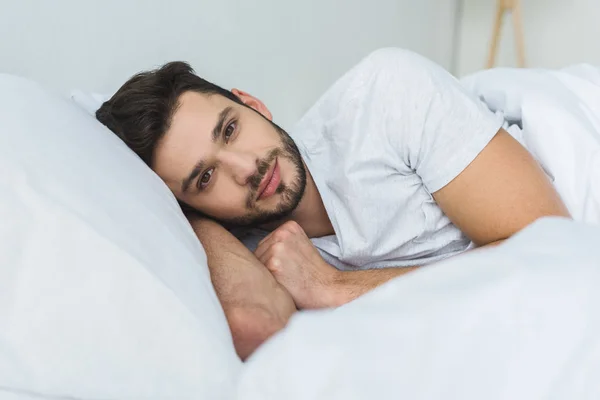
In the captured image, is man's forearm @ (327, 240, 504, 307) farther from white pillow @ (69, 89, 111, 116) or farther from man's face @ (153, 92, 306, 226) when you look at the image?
white pillow @ (69, 89, 111, 116)

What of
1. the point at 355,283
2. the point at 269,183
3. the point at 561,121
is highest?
the point at 561,121

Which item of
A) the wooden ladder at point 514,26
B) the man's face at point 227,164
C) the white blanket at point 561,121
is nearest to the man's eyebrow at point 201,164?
the man's face at point 227,164

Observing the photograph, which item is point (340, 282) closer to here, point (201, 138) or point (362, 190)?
point (362, 190)

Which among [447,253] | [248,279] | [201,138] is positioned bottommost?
[447,253]

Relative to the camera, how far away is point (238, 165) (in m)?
0.94

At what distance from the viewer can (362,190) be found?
950 millimetres

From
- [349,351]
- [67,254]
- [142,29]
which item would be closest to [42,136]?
[67,254]

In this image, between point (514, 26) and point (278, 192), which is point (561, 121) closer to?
point (278, 192)

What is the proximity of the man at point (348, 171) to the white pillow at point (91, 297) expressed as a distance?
27 cm

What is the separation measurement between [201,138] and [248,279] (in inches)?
12.4

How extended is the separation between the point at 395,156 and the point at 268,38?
2.26 feet

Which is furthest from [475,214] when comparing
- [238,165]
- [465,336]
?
[465,336]

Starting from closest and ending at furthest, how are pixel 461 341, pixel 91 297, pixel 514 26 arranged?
pixel 461 341, pixel 91 297, pixel 514 26

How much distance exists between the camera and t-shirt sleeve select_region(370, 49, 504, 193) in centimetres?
86
